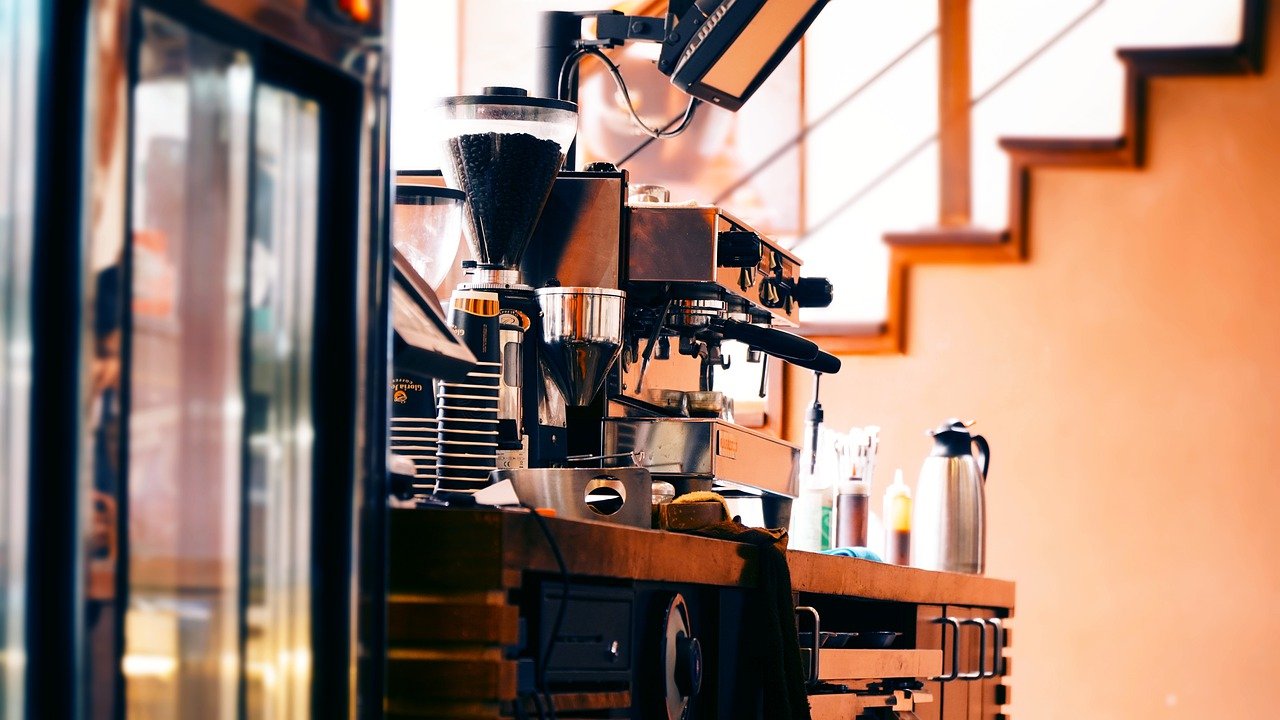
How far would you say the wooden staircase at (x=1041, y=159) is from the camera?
3.90 metres

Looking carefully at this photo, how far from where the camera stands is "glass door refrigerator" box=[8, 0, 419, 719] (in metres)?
0.80

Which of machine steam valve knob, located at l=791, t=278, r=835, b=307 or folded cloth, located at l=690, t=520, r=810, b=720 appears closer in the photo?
folded cloth, located at l=690, t=520, r=810, b=720

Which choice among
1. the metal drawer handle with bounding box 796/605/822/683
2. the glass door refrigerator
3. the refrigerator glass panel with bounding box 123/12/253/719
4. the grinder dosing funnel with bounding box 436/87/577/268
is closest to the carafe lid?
the metal drawer handle with bounding box 796/605/822/683

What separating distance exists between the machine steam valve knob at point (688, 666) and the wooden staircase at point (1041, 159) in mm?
2402

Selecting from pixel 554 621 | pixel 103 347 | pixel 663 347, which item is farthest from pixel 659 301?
pixel 103 347

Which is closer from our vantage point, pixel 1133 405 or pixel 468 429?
pixel 468 429

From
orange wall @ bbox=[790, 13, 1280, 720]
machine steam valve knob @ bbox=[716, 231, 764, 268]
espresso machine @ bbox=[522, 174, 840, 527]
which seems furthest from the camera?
orange wall @ bbox=[790, 13, 1280, 720]

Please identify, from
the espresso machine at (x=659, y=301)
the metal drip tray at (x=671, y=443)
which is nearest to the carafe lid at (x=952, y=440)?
the espresso machine at (x=659, y=301)

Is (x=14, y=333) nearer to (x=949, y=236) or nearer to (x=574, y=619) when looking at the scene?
(x=574, y=619)

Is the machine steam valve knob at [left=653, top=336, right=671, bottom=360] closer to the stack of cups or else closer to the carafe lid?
the stack of cups

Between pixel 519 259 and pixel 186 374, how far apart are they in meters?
1.11

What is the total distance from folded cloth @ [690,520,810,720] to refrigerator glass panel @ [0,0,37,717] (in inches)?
37.6

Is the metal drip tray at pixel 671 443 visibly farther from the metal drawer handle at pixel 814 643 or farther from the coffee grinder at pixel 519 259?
the metal drawer handle at pixel 814 643

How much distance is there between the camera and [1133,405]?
3.88 m
